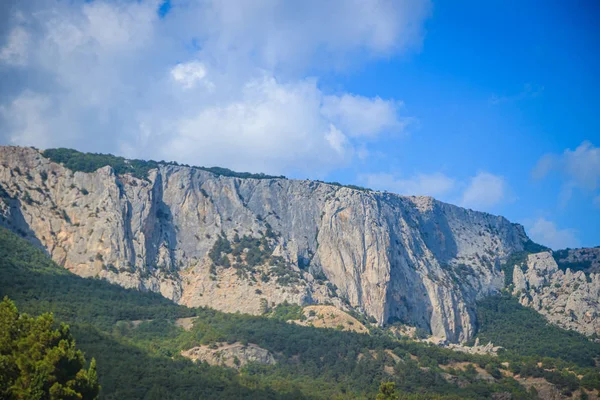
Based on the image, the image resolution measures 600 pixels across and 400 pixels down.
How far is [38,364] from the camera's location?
47.3m

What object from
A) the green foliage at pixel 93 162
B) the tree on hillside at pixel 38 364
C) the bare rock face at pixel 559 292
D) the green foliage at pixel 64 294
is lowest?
→ the tree on hillside at pixel 38 364

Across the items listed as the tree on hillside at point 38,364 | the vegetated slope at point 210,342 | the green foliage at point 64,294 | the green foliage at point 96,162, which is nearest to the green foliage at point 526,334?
the vegetated slope at point 210,342

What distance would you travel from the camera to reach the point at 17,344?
161 feet

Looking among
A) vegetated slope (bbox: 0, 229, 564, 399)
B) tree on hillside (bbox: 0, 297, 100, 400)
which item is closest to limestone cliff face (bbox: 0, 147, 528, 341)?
vegetated slope (bbox: 0, 229, 564, 399)

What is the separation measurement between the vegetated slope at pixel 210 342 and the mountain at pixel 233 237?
7.39 meters

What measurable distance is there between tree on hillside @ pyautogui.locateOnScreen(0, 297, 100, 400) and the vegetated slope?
96.2 feet

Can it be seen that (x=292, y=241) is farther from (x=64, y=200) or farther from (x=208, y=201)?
(x=64, y=200)

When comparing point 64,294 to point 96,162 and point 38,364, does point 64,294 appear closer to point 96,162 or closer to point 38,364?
point 96,162

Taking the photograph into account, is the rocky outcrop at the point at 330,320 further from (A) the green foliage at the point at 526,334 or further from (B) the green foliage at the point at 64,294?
(A) the green foliage at the point at 526,334

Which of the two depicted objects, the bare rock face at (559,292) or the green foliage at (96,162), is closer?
the green foliage at (96,162)

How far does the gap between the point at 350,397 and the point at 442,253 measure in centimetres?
8769

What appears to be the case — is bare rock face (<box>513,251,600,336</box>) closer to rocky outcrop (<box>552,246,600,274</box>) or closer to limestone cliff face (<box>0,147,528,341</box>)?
rocky outcrop (<box>552,246,600,274</box>)

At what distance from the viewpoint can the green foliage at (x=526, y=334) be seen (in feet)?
431

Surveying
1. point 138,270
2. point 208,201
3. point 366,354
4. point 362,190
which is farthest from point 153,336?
point 362,190
